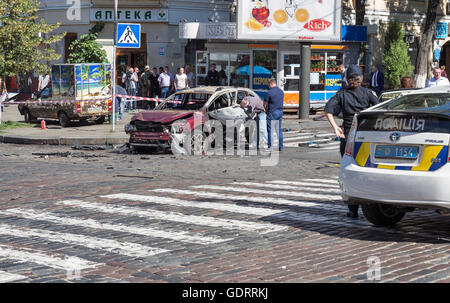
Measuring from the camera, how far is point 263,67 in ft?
106

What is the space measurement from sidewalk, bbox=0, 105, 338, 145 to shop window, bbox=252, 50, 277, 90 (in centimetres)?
243

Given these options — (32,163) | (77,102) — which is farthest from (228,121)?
(77,102)

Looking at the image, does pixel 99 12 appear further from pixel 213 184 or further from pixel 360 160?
pixel 360 160

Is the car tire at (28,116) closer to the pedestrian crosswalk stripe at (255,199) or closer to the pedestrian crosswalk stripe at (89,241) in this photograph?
the pedestrian crosswalk stripe at (255,199)

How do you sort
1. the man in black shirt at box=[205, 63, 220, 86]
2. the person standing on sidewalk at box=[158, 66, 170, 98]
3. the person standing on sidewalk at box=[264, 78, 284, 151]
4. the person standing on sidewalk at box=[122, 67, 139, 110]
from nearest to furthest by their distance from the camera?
the person standing on sidewalk at box=[264, 78, 284, 151] → the man in black shirt at box=[205, 63, 220, 86] → the person standing on sidewalk at box=[158, 66, 170, 98] → the person standing on sidewalk at box=[122, 67, 139, 110]

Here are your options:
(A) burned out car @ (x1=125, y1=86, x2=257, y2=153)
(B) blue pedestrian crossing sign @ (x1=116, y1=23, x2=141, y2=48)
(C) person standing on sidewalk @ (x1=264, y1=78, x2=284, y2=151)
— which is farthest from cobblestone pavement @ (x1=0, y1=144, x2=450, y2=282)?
(B) blue pedestrian crossing sign @ (x1=116, y1=23, x2=141, y2=48)

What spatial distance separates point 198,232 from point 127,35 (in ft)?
Result: 47.0

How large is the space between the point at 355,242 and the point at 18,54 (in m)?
20.2

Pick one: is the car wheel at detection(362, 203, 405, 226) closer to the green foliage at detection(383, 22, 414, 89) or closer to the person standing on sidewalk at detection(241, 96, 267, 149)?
the person standing on sidewalk at detection(241, 96, 267, 149)

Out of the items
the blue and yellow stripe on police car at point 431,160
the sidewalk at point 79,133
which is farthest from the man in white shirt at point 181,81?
the blue and yellow stripe on police car at point 431,160

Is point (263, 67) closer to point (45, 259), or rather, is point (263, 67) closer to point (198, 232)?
point (198, 232)

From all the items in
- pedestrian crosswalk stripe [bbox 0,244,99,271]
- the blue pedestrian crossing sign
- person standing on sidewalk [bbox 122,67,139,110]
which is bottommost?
pedestrian crosswalk stripe [bbox 0,244,99,271]

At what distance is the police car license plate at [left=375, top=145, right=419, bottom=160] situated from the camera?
8562mm

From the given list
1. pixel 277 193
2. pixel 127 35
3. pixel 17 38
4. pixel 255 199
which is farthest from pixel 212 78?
pixel 255 199
